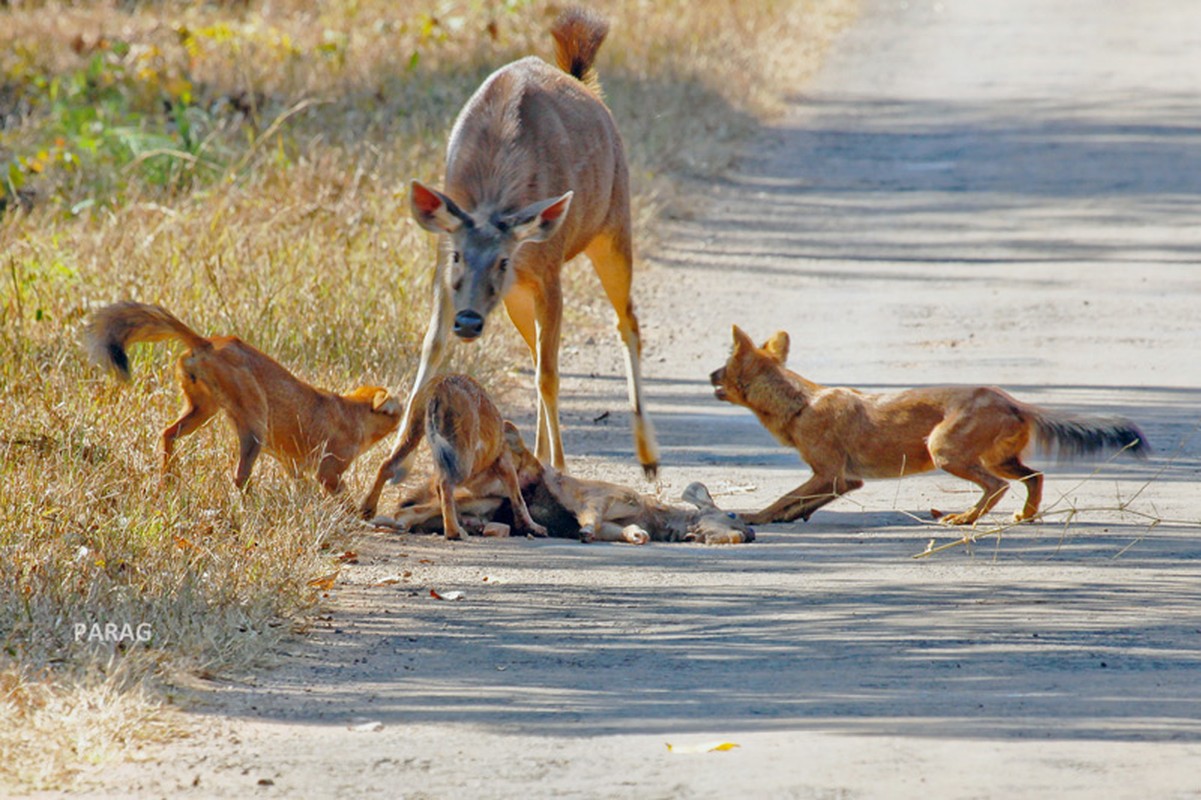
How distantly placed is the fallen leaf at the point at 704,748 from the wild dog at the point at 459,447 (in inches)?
111

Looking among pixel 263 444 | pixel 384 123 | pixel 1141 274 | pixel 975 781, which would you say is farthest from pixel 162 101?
pixel 975 781

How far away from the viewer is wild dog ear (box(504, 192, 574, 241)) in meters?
8.59

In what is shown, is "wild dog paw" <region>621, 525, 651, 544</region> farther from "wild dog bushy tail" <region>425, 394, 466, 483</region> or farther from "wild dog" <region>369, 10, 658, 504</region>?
"wild dog" <region>369, 10, 658, 504</region>

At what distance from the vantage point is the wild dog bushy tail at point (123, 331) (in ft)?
25.1

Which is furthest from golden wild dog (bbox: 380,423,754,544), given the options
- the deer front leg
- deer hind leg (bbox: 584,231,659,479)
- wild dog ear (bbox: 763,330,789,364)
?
deer hind leg (bbox: 584,231,659,479)

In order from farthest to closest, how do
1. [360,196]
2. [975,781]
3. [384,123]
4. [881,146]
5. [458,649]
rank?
[881,146] < [384,123] < [360,196] < [458,649] < [975,781]

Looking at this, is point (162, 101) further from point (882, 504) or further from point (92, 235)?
point (882, 504)

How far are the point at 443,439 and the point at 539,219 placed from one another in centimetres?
144

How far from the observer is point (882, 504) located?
871cm

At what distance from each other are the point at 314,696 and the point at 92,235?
7.99 metres

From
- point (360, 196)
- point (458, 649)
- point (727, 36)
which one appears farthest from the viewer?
point (727, 36)

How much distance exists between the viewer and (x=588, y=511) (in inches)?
316

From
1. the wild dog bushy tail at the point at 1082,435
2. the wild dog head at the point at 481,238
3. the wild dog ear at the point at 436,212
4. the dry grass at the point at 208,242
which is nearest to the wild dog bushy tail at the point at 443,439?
the dry grass at the point at 208,242

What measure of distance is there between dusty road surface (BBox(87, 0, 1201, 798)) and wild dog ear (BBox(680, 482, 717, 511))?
347 mm
